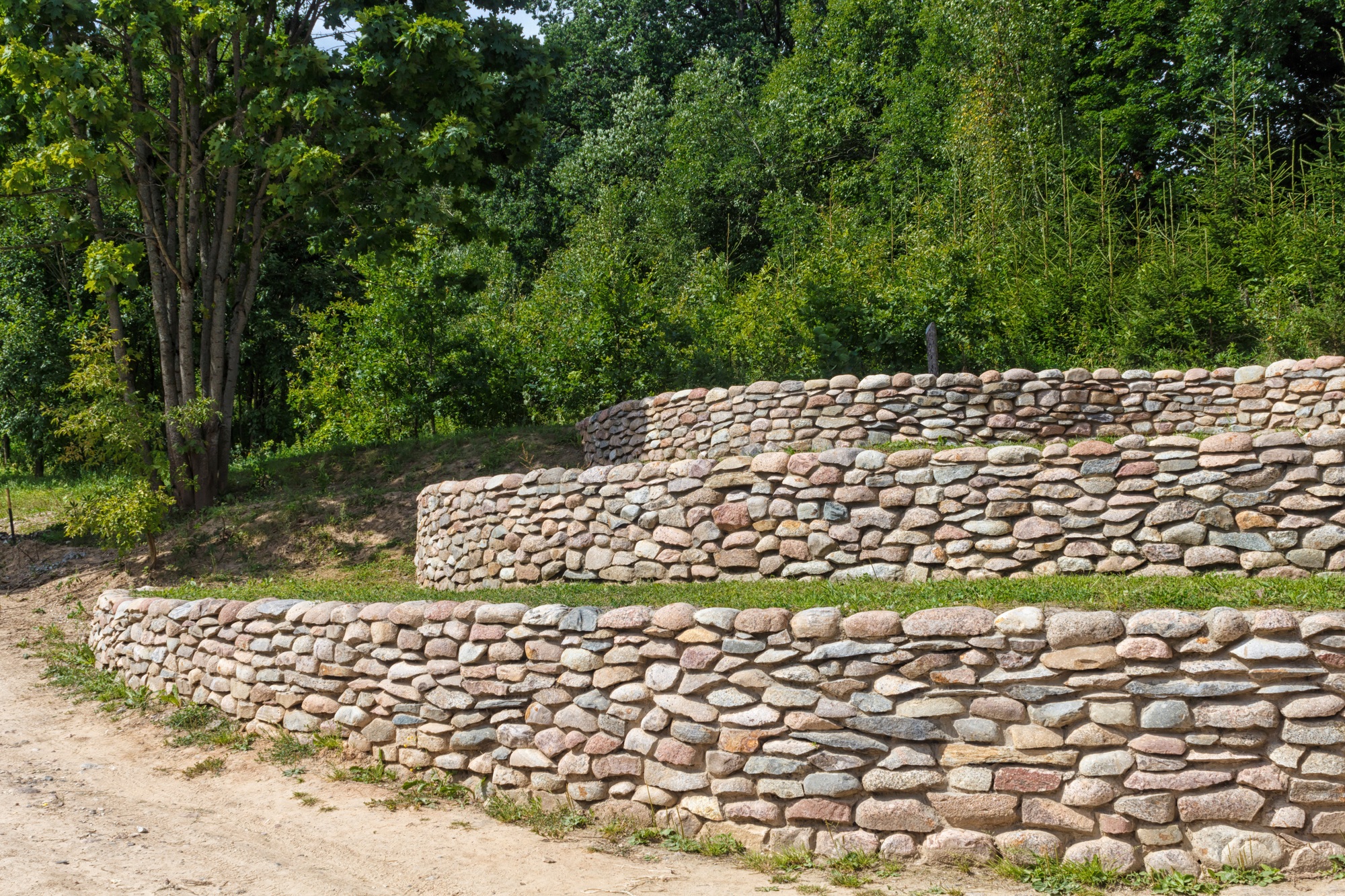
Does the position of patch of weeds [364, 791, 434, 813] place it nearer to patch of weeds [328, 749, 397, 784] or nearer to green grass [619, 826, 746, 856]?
patch of weeds [328, 749, 397, 784]

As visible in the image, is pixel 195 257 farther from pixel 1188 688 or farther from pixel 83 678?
pixel 1188 688

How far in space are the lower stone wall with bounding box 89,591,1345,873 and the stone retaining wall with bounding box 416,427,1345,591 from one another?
8.31 feet

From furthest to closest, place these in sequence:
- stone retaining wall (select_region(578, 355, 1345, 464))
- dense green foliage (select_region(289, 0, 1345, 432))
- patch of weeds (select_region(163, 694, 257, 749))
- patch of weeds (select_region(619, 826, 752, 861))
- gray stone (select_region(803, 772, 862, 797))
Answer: dense green foliage (select_region(289, 0, 1345, 432))
stone retaining wall (select_region(578, 355, 1345, 464))
patch of weeds (select_region(163, 694, 257, 749))
patch of weeds (select_region(619, 826, 752, 861))
gray stone (select_region(803, 772, 862, 797))

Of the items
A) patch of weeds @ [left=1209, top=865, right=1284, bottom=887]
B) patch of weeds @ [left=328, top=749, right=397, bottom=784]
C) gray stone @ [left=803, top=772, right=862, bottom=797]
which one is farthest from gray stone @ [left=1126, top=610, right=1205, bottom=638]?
patch of weeds @ [left=328, top=749, right=397, bottom=784]

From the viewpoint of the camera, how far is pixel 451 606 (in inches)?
257

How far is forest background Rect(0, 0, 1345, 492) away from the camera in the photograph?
597 inches

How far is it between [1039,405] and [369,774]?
8158mm

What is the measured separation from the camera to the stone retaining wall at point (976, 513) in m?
7.14

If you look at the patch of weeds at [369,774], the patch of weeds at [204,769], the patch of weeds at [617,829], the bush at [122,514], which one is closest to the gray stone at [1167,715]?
the patch of weeds at [617,829]

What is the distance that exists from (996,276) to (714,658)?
42.5 feet

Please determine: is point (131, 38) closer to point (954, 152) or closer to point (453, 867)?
point (453, 867)

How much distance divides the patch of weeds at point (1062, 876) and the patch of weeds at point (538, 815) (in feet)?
7.52

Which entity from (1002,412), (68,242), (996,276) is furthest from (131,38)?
(996,276)

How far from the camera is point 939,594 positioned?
246 inches
